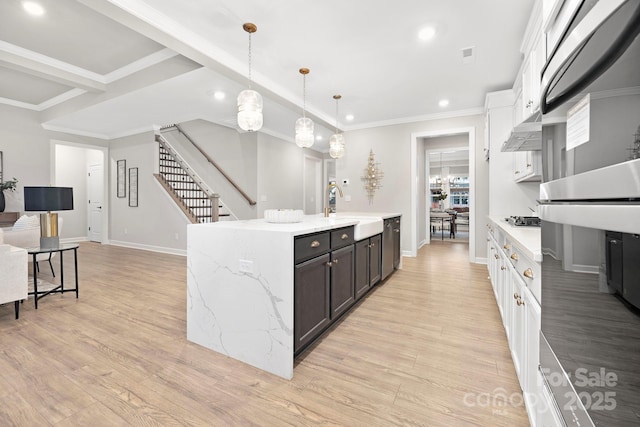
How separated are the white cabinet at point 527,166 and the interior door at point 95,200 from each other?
884 cm

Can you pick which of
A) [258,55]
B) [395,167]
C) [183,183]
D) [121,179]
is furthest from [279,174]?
[258,55]

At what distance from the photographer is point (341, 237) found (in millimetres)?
2373

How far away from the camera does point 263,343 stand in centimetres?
183

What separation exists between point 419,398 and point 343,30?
3108mm

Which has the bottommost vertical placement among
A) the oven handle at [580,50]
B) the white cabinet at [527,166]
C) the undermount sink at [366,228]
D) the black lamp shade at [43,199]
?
the undermount sink at [366,228]

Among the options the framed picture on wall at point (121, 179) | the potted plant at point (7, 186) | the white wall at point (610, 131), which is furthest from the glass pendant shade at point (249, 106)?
the framed picture on wall at point (121, 179)

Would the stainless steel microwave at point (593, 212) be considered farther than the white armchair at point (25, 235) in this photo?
No

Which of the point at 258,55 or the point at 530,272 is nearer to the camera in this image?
the point at 530,272

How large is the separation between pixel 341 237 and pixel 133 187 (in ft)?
19.8

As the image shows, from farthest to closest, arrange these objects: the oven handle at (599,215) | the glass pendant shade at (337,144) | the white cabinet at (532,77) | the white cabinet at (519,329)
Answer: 1. the glass pendant shade at (337,144)
2. the white cabinet at (532,77)
3. the white cabinet at (519,329)
4. the oven handle at (599,215)

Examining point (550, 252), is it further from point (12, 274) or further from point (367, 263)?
point (12, 274)

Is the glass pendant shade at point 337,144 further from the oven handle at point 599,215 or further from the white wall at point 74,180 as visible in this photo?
the white wall at point 74,180

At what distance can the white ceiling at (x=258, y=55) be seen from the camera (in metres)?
2.55

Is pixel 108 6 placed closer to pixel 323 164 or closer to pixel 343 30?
pixel 343 30
